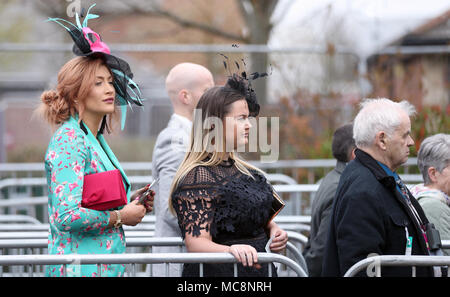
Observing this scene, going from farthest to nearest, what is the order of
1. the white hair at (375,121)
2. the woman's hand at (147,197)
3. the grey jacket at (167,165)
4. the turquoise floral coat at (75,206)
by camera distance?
the grey jacket at (167,165) → the white hair at (375,121) → the woman's hand at (147,197) → the turquoise floral coat at (75,206)

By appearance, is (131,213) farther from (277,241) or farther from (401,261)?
(401,261)

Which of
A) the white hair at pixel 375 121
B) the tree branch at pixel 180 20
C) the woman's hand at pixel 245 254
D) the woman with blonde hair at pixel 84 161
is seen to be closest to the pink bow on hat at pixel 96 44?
the woman with blonde hair at pixel 84 161

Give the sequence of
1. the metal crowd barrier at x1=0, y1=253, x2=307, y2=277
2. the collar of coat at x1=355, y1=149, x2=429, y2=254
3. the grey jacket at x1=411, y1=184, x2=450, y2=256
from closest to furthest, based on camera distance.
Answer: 1. the metal crowd barrier at x1=0, y1=253, x2=307, y2=277
2. the collar of coat at x1=355, y1=149, x2=429, y2=254
3. the grey jacket at x1=411, y1=184, x2=450, y2=256

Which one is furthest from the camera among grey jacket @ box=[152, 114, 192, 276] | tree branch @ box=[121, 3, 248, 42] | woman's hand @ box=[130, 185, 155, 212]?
tree branch @ box=[121, 3, 248, 42]

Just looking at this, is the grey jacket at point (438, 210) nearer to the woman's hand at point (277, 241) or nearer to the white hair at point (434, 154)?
the white hair at point (434, 154)

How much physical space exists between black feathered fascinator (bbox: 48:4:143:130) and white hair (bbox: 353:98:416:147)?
1.20m

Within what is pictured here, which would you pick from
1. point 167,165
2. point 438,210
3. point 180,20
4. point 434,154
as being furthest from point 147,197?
point 180,20

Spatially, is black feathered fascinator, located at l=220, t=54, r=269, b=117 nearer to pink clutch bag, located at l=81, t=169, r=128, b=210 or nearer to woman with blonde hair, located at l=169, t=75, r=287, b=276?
woman with blonde hair, located at l=169, t=75, r=287, b=276

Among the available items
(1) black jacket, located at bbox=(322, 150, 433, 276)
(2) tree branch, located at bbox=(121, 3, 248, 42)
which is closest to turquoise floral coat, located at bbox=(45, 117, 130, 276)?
(1) black jacket, located at bbox=(322, 150, 433, 276)

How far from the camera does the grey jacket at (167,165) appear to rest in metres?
3.92

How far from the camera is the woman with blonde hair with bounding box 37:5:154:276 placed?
294cm

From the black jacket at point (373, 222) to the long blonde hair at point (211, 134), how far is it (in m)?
0.54

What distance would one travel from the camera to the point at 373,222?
322cm

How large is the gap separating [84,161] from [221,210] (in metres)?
0.67
